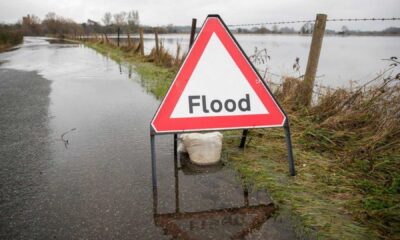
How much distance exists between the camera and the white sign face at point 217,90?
267 centimetres

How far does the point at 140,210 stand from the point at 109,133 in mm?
2066

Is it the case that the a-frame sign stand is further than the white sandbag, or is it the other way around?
the white sandbag

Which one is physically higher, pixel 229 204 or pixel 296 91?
pixel 296 91

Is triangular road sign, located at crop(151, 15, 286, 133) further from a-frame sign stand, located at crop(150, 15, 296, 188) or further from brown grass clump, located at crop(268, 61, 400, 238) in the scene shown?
brown grass clump, located at crop(268, 61, 400, 238)

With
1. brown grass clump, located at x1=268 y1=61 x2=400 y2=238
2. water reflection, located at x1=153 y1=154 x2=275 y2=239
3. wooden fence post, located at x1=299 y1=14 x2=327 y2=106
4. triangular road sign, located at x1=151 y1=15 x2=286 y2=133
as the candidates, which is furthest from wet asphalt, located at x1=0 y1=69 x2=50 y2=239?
wooden fence post, located at x1=299 y1=14 x2=327 y2=106

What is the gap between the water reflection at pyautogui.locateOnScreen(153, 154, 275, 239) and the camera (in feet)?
6.66

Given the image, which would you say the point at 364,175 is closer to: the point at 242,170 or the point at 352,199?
the point at 352,199

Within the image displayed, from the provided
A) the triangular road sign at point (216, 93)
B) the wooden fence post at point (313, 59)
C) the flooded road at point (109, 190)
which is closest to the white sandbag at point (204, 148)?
the flooded road at point (109, 190)

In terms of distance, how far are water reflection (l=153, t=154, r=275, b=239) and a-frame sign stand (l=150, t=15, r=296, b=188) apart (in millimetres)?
520

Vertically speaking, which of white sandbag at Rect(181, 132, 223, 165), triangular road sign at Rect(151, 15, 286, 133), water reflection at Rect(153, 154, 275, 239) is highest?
triangular road sign at Rect(151, 15, 286, 133)

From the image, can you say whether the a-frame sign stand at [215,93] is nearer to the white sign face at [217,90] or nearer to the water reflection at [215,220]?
the white sign face at [217,90]

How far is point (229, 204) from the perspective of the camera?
2402mm

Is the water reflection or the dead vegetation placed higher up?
the dead vegetation

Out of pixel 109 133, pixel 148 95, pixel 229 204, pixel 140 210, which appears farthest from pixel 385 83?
pixel 148 95
